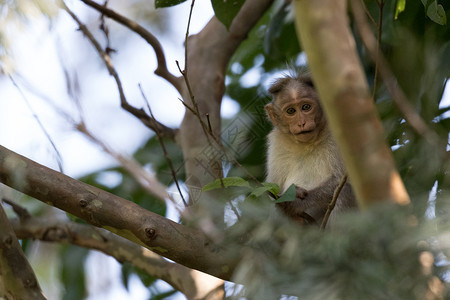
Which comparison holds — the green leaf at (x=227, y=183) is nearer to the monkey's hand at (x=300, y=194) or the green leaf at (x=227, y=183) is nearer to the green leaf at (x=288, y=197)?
the green leaf at (x=288, y=197)

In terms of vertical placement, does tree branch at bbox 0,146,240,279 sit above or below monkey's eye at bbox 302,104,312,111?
below

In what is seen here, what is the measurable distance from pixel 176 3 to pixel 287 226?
2957mm

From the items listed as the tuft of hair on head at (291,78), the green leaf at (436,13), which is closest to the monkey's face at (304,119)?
the tuft of hair on head at (291,78)

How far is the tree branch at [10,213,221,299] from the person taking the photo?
471cm

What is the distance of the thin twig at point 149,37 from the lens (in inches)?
189

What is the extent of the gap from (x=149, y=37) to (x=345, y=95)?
130 inches

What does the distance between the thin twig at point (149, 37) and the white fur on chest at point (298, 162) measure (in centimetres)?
→ 105

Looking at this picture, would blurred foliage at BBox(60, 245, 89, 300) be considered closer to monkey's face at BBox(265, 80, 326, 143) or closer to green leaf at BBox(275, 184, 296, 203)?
monkey's face at BBox(265, 80, 326, 143)

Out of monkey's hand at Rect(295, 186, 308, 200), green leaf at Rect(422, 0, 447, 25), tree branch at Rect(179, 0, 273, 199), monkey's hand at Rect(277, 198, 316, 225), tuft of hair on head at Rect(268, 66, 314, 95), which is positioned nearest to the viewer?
green leaf at Rect(422, 0, 447, 25)

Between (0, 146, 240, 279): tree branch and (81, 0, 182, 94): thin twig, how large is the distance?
5.96 feet

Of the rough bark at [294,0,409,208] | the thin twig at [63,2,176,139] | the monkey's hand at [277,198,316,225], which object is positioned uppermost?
the thin twig at [63,2,176,139]

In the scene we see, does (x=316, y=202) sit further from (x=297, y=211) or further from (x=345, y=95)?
(x=345, y=95)

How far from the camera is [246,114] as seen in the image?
238 inches

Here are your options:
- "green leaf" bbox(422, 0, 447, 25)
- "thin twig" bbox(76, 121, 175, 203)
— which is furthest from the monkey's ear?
"green leaf" bbox(422, 0, 447, 25)
